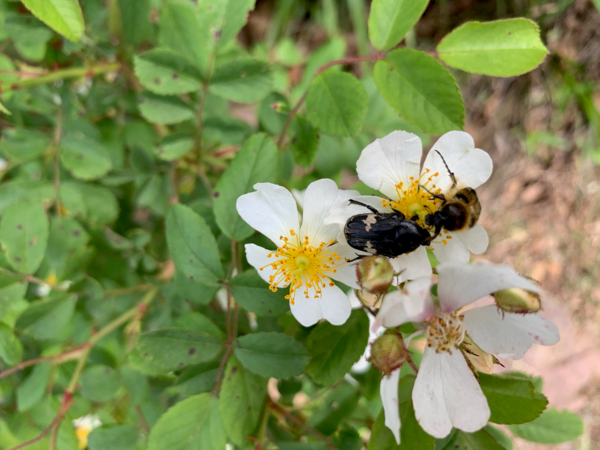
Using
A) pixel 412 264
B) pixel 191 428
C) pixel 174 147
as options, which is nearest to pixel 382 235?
pixel 412 264

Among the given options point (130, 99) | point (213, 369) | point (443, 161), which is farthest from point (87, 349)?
point (443, 161)

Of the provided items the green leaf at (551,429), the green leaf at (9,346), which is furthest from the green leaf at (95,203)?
the green leaf at (551,429)

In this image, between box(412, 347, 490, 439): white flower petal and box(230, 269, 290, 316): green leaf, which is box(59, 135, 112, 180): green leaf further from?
box(412, 347, 490, 439): white flower petal

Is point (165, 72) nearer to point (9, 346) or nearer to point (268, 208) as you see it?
point (268, 208)

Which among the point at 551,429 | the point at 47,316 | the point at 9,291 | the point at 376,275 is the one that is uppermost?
the point at 376,275

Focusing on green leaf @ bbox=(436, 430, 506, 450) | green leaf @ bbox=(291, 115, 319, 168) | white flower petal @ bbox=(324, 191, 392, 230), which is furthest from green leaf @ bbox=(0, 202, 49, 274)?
green leaf @ bbox=(436, 430, 506, 450)

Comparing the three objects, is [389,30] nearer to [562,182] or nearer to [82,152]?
[82,152]

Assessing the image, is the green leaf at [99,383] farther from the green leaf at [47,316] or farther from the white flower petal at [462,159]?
the white flower petal at [462,159]
